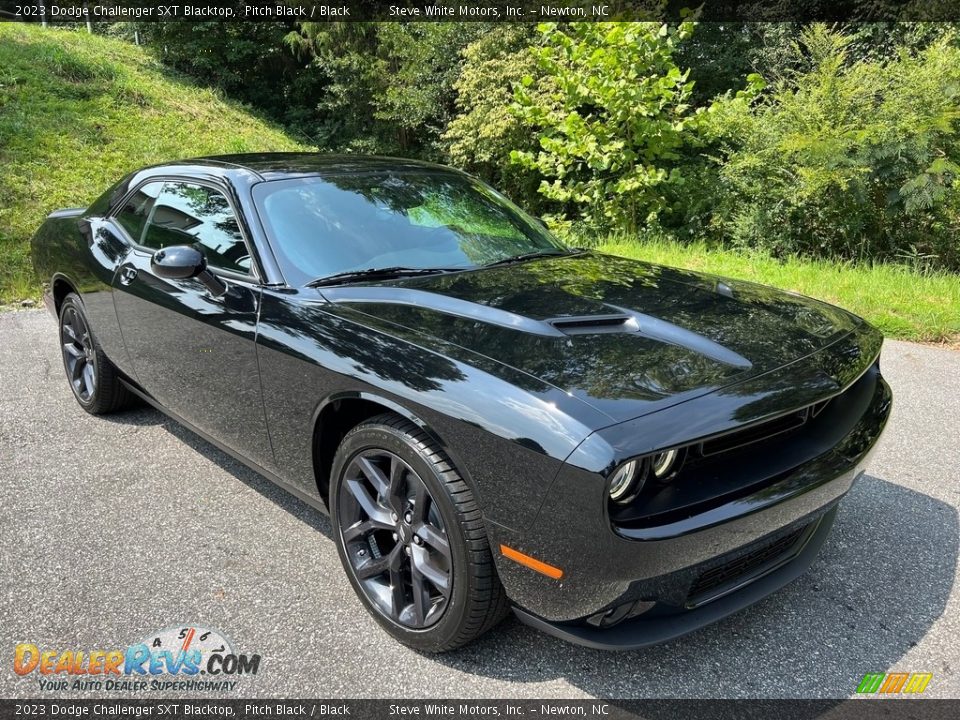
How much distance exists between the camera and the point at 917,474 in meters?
3.32

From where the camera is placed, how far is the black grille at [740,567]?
1960mm

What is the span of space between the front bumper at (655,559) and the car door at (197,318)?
134 cm

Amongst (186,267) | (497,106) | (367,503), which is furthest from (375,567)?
(497,106)

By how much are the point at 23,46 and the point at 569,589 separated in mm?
18396

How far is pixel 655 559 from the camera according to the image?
1749 mm

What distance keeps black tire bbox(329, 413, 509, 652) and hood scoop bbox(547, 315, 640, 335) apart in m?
0.60

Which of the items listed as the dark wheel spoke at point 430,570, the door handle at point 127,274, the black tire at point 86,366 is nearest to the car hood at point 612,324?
the dark wheel spoke at point 430,570

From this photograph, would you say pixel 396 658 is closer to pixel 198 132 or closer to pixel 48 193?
pixel 48 193

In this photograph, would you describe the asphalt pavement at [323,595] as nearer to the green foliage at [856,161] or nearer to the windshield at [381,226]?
the windshield at [381,226]

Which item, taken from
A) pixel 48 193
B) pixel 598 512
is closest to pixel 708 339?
pixel 598 512

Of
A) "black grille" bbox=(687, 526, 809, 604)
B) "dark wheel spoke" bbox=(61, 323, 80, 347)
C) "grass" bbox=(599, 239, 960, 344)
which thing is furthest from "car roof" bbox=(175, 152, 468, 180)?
"grass" bbox=(599, 239, 960, 344)

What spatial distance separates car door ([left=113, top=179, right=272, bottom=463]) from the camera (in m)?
2.69

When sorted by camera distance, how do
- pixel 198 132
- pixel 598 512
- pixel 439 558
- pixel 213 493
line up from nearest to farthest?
pixel 598 512
pixel 439 558
pixel 213 493
pixel 198 132

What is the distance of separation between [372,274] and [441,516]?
1115 mm
